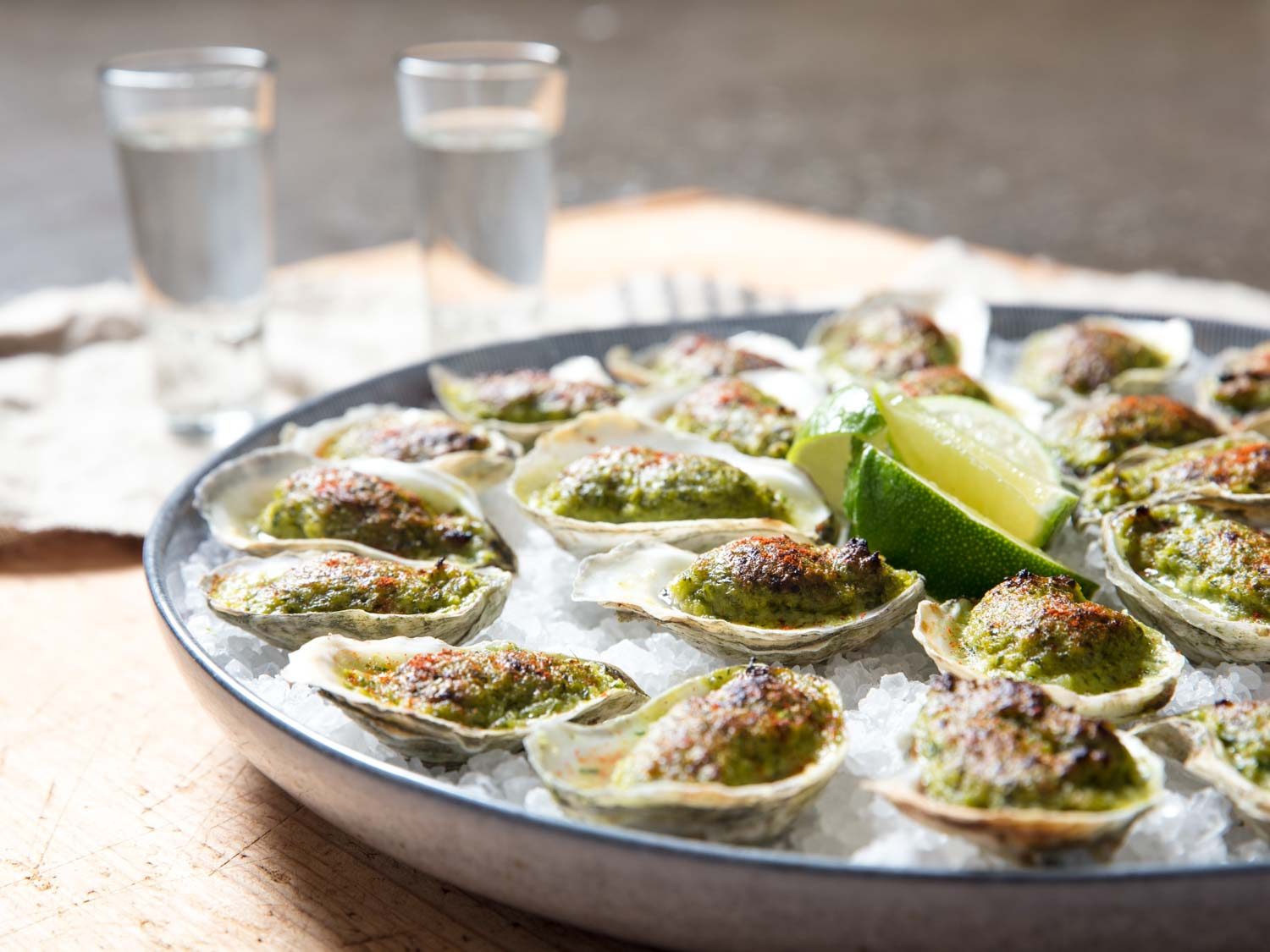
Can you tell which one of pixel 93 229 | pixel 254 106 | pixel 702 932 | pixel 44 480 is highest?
pixel 254 106

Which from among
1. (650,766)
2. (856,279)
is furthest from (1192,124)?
(650,766)

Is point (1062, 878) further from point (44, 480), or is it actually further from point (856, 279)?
point (856, 279)

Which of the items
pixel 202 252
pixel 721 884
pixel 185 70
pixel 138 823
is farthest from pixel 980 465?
pixel 185 70

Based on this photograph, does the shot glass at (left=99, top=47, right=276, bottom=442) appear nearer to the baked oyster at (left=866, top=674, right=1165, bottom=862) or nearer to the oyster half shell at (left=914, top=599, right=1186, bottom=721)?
the oyster half shell at (left=914, top=599, right=1186, bottom=721)

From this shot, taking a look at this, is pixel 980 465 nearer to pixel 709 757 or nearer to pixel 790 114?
pixel 709 757

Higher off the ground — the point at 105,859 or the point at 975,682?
the point at 975,682

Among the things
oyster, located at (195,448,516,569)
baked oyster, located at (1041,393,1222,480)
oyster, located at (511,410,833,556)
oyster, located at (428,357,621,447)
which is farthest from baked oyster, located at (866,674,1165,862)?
oyster, located at (428,357,621,447)
